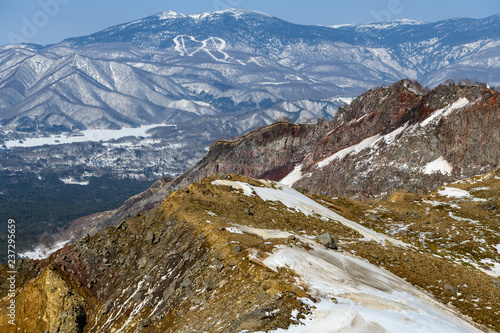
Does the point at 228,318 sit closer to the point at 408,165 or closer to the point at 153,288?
the point at 153,288

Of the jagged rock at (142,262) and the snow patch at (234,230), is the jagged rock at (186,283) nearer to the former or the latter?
the snow patch at (234,230)

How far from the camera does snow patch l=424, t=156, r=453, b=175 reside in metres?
101

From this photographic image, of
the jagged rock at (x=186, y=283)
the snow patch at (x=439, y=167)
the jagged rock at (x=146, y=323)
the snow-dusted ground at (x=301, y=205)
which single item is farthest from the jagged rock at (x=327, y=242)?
the snow patch at (x=439, y=167)

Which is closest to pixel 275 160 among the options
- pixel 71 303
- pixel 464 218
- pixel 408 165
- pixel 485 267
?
pixel 408 165

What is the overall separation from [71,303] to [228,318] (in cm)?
1583

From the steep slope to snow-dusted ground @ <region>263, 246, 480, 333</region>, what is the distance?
9cm

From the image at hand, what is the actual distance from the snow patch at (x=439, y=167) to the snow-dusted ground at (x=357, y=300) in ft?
245

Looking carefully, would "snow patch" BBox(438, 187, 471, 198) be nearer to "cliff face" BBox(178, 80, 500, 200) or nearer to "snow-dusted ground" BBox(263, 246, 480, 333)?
"cliff face" BBox(178, 80, 500, 200)

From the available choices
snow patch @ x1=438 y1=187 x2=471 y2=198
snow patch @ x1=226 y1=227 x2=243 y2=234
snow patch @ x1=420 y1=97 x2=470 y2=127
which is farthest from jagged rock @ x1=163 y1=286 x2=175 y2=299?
snow patch @ x1=420 y1=97 x2=470 y2=127

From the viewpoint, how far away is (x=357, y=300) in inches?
1033

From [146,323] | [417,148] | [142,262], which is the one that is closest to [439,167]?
[417,148]

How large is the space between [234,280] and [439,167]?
87.8 metres

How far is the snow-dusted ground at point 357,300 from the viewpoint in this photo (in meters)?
23.4

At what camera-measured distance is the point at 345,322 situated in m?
23.2
